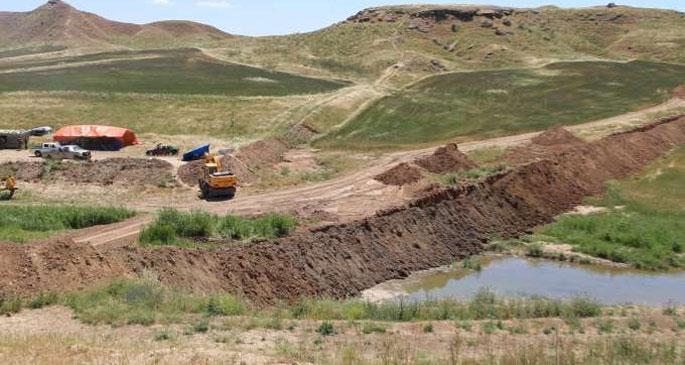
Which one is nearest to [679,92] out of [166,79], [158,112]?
[158,112]

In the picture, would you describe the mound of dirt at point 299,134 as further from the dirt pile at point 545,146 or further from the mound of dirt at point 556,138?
the mound of dirt at point 556,138

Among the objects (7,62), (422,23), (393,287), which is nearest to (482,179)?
(393,287)

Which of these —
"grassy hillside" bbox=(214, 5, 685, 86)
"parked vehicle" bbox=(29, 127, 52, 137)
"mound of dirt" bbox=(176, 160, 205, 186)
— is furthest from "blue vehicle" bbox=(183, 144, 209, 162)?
"grassy hillside" bbox=(214, 5, 685, 86)

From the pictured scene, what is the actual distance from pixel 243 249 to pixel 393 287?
7531 millimetres

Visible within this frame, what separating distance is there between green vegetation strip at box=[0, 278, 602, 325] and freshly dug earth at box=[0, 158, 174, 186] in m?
26.3

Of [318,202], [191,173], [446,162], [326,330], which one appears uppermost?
[446,162]

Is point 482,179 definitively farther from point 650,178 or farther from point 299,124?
point 299,124

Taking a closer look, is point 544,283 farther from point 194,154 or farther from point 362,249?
point 194,154

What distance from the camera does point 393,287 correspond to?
1459 inches

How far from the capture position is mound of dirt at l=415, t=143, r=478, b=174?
180ft

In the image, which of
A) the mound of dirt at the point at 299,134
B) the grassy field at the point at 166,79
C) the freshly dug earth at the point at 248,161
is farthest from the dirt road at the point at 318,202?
the grassy field at the point at 166,79

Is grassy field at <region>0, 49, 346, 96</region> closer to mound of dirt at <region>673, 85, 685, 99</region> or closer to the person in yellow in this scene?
mound of dirt at <region>673, 85, 685, 99</region>

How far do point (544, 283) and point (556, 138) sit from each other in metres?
27.6

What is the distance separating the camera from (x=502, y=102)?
85.9 m
